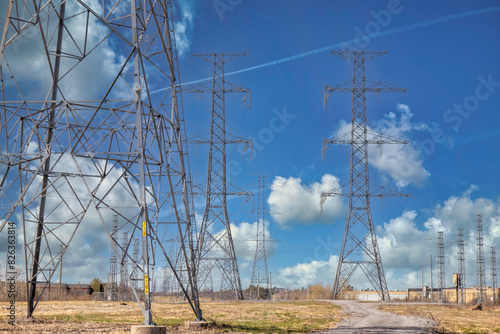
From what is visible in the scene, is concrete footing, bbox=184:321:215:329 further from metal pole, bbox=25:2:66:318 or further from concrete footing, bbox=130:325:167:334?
metal pole, bbox=25:2:66:318

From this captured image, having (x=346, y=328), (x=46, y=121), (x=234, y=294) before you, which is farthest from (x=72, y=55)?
(x=234, y=294)

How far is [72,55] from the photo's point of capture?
2527 cm

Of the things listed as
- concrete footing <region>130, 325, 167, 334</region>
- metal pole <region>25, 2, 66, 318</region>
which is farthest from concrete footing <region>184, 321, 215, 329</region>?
metal pole <region>25, 2, 66, 318</region>

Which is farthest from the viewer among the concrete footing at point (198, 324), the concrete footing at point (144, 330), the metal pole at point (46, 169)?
the metal pole at point (46, 169)

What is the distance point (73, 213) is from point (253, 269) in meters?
52.2

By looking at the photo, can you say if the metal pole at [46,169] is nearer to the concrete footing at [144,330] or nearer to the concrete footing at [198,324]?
the concrete footing at [198,324]

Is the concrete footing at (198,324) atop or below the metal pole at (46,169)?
below

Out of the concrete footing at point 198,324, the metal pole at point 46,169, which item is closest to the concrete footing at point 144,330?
the concrete footing at point 198,324

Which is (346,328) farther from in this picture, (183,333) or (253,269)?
(253,269)

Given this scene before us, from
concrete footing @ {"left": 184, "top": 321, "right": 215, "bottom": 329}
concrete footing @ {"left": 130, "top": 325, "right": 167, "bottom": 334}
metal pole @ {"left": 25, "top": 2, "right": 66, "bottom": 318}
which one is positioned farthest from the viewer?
metal pole @ {"left": 25, "top": 2, "right": 66, "bottom": 318}

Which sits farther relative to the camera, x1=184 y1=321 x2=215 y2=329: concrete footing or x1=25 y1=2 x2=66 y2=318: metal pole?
x1=25 y1=2 x2=66 y2=318: metal pole

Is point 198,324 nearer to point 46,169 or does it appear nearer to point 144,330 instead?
point 144,330

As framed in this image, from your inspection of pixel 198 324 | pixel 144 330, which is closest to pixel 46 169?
pixel 198 324

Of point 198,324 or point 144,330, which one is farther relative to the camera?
point 198,324
